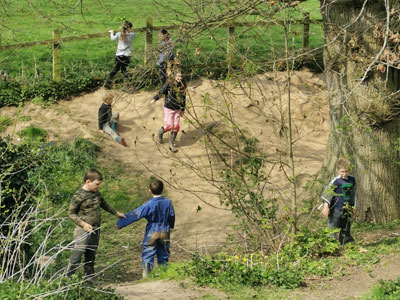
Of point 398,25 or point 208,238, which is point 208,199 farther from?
point 398,25

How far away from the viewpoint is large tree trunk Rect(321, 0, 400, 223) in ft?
37.7

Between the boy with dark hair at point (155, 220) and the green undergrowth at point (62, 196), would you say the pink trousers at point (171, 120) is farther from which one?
the boy with dark hair at point (155, 220)

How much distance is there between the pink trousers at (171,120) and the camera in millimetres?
14859

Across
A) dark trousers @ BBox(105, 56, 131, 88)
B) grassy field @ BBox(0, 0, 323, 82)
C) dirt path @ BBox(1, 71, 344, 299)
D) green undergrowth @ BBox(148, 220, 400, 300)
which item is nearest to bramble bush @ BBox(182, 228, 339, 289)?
green undergrowth @ BBox(148, 220, 400, 300)

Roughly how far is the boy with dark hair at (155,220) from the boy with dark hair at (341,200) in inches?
77.8

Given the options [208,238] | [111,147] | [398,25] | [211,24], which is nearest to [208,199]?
[208,238]

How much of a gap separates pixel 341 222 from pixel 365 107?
2.31 m

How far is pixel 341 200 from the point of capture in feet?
33.2

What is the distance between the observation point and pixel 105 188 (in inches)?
547

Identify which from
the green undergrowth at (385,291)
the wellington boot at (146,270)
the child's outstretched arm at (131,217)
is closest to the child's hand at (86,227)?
the child's outstretched arm at (131,217)

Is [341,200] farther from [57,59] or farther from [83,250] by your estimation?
[57,59]

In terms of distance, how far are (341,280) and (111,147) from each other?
7336mm

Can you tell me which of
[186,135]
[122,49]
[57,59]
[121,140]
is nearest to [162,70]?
[121,140]

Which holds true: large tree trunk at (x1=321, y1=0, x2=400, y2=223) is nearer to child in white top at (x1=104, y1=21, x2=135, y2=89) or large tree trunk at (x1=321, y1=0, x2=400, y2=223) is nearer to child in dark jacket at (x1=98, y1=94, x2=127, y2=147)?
child in dark jacket at (x1=98, y1=94, x2=127, y2=147)
